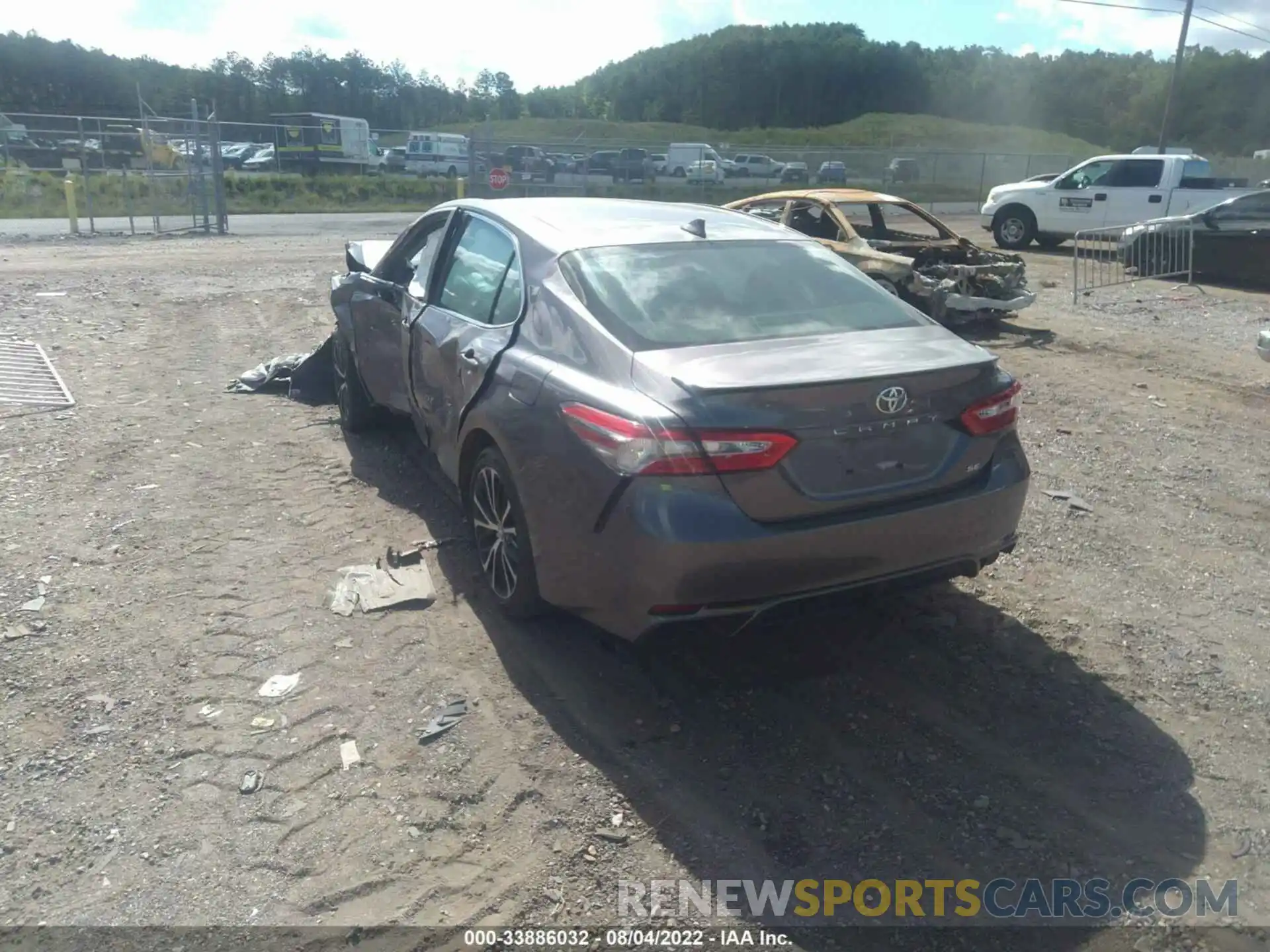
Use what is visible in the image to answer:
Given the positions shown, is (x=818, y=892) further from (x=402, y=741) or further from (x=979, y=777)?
(x=402, y=741)

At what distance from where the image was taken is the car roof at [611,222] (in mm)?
4523

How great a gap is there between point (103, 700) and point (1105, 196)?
20.3m

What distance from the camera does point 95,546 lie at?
5.15 metres

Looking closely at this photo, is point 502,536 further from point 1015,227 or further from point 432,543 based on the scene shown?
point 1015,227

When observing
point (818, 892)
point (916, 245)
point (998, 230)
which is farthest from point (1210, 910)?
point (998, 230)

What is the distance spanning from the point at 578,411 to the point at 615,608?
70cm

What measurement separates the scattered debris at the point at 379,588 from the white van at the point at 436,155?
3672 centimetres

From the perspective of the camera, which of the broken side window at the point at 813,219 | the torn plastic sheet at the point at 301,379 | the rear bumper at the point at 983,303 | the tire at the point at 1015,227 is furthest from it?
the tire at the point at 1015,227

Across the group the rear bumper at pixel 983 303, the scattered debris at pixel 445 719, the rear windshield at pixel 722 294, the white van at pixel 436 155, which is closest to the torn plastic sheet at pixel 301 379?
the rear windshield at pixel 722 294

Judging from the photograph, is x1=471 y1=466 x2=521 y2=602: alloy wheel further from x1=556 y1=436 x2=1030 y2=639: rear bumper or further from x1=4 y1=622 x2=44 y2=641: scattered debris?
x1=4 y1=622 x2=44 y2=641: scattered debris

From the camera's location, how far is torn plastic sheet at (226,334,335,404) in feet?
26.3

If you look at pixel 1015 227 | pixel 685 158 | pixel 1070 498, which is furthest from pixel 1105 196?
pixel 685 158

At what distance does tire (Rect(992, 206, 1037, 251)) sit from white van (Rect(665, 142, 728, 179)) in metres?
11.5

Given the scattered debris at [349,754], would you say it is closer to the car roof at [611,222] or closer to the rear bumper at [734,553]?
the rear bumper at [734,553]
